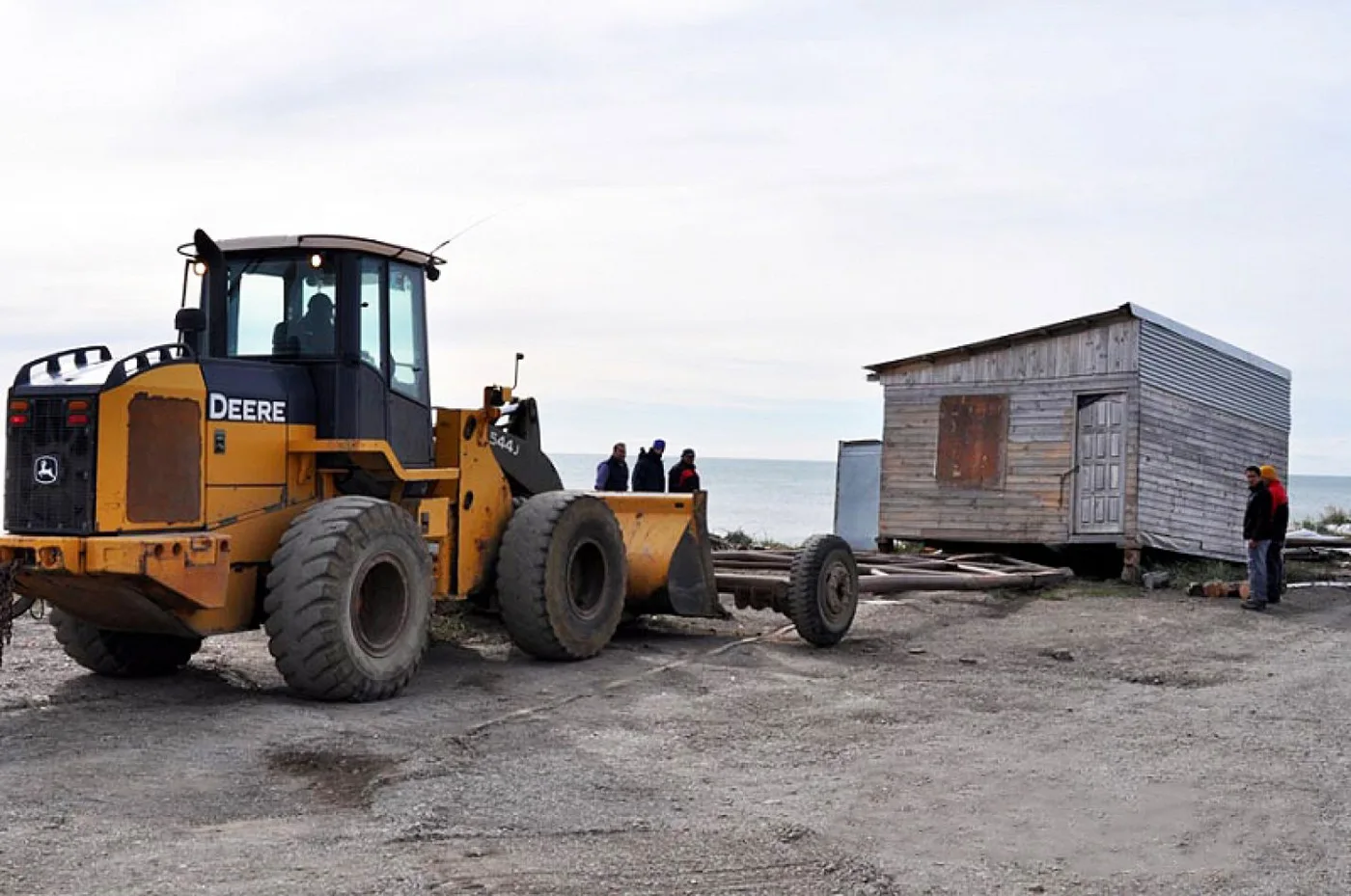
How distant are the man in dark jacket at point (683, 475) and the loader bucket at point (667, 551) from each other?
609 cm

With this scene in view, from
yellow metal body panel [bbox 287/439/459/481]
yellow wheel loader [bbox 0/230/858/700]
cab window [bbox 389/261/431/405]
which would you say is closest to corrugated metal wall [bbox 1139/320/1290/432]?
yellow wheel loader [bbox 0/230/858/700]

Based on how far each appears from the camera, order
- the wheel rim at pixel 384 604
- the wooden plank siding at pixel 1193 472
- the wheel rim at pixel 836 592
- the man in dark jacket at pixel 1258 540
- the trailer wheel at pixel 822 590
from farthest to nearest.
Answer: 1. the wooden plank siding at pixel 1193 472
2. the man in dark jacket at pixel 1258 540
3. the wheel rim at pixel 836 592
4. the trailer wheel at pixel 822 590
5. the wheel rim at pixel 384 604

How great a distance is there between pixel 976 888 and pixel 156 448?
214 inches

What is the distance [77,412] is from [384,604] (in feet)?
7.61

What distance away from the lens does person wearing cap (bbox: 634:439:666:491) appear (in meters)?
19.5

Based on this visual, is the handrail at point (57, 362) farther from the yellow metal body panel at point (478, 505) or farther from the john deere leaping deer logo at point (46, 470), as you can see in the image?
the yellow metal body panel at point (478, 505)

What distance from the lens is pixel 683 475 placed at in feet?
63.4

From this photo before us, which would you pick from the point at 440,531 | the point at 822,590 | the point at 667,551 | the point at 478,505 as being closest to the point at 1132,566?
the point at 822,590

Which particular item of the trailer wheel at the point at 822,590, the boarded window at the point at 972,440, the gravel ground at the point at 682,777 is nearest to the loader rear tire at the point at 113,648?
the gravel ground at the point at 682,777

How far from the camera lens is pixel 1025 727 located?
913cm

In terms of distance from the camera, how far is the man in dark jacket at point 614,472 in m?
18.4

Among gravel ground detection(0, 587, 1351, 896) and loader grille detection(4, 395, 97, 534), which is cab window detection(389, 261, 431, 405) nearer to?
gravel ground detection(0, 587, 1351, 896)

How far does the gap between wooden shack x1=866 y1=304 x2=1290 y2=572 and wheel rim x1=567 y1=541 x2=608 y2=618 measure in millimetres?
10799

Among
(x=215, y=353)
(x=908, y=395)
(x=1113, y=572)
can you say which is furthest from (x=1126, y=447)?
(x=215, y=353)
